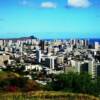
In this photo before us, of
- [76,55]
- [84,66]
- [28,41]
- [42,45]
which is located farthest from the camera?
[28,41]

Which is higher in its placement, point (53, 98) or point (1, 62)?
point (53, 98)

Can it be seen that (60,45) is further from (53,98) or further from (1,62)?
(53,98)

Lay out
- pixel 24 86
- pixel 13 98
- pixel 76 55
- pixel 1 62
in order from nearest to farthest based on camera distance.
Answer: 1. pixel 13 98
2. pixel 24 86
3. pixel 1 62
4. pixel 76 55

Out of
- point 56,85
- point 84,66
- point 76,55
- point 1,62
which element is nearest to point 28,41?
point 76,55

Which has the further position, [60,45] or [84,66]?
[60,45]

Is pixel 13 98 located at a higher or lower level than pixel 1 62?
higher

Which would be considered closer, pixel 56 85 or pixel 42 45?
pixel 56 85

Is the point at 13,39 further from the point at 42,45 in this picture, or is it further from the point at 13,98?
the point at 13,98

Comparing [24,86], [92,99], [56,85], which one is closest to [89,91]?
[56,85]

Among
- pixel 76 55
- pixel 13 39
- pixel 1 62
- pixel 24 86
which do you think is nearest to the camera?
pixel 24 86
